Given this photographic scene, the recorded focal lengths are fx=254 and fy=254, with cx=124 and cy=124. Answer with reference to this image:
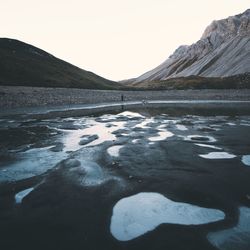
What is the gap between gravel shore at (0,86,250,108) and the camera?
145 feet

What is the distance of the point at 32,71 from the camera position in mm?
93188

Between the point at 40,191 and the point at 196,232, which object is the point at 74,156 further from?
the point at 196,232

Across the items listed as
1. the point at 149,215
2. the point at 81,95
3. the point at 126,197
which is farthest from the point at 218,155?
the point at 81,95

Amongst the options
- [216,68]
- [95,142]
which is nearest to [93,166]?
[95,142]

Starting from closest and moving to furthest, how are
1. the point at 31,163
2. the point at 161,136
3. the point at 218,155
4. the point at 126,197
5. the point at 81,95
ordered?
the point at 126,197
the point at 31,163
the point at 218,155
the point at 161,136
the point at 81,95

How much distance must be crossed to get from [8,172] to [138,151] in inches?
225

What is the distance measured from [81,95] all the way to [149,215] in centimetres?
5434

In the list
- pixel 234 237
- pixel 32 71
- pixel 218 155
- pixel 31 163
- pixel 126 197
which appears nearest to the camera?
pixel 234 237

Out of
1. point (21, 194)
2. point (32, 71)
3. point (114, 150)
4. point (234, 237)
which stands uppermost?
point (32, 71)

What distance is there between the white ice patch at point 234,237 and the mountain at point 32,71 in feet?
219

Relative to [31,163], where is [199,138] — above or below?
below

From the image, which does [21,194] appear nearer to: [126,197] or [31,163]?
[126,197]

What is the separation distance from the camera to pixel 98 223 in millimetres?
5684

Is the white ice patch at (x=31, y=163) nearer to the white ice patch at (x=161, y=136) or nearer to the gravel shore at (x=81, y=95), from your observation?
the white ice patch at (x=161, y=136)
